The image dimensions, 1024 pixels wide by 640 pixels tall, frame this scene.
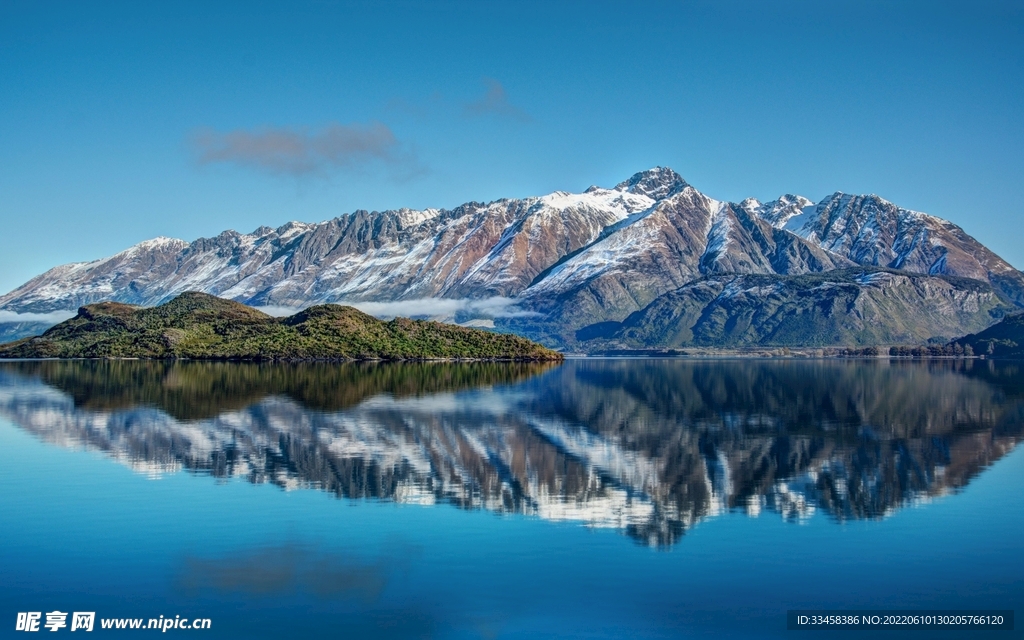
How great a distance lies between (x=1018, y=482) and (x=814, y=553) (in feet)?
80.9

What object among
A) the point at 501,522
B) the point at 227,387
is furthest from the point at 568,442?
the point at 227,387

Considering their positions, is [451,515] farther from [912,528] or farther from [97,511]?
[912,528]

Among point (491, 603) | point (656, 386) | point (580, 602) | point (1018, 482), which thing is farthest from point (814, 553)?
point (656, 386)

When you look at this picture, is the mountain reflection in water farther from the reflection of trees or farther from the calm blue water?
the reflection of trees

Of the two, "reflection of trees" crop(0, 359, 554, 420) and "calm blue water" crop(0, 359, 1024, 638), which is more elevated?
"reflection of trees" crop(0, 359, 554, 420)

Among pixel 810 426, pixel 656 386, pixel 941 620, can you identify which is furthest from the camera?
pixel 656 386

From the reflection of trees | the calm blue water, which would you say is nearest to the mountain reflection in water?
the calm blue water

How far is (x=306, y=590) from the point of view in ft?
108

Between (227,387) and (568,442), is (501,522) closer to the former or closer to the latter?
(568,442)

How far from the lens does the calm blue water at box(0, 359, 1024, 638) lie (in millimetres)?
31406

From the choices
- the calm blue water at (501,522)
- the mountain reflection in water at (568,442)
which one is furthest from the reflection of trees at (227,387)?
the calm blue water at (501,522)

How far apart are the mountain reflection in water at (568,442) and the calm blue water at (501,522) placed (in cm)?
35

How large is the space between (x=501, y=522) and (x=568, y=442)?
28.8 m

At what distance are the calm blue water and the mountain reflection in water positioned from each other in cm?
35
